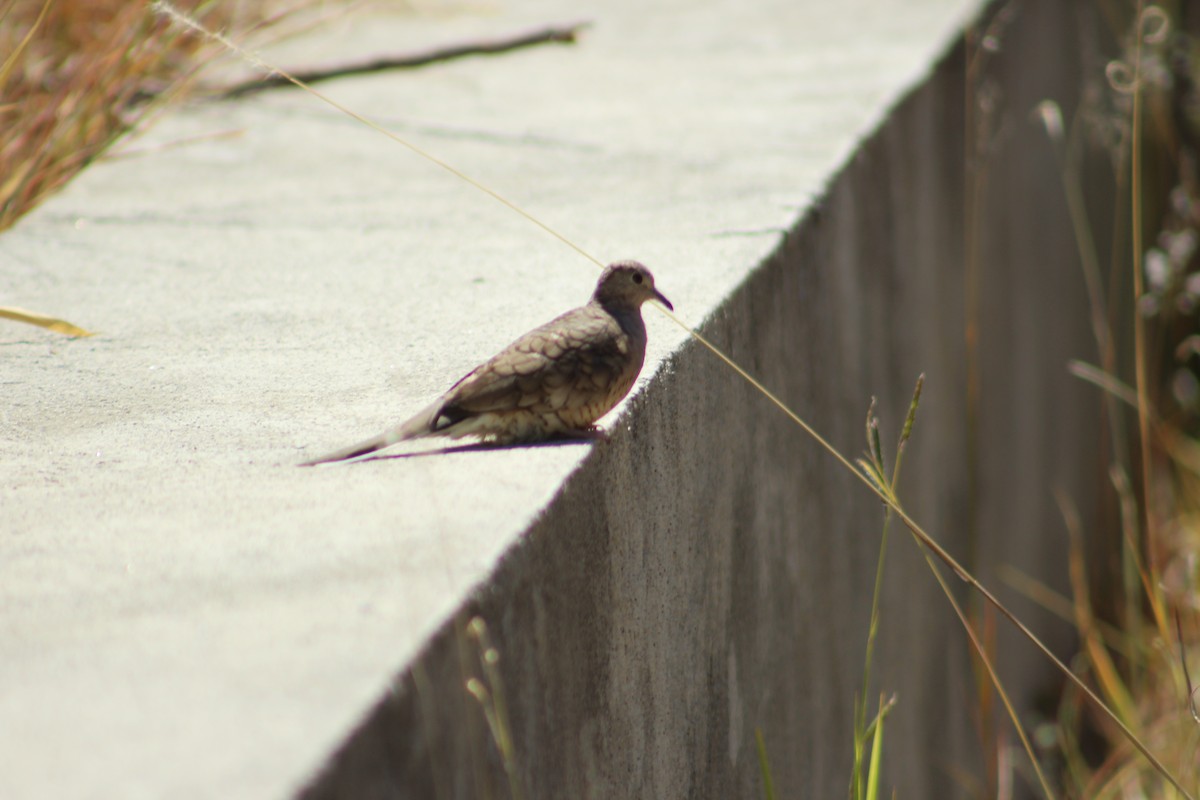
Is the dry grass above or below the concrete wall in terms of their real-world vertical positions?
above

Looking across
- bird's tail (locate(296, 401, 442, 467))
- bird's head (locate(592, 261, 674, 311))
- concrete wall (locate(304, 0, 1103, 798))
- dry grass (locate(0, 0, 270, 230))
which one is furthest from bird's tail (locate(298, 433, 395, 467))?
dry grass (locate(0, 0, 270, 230))

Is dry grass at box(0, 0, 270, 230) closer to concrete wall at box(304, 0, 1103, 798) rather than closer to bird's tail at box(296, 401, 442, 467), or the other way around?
bird's tail at box(296, 401, 442, 467)

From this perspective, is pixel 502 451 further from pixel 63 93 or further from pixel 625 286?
pixel 63 93

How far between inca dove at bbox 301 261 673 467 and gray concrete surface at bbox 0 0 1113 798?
0.04m

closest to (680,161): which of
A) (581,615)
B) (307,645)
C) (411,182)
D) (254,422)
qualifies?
(411,182)

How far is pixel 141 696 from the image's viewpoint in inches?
34.6

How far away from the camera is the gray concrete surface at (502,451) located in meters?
0.94

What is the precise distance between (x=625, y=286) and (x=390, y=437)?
0.38 metres

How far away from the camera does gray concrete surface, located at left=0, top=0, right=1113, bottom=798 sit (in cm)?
94

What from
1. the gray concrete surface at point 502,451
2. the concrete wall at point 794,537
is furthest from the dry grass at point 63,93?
the concrete wall at point 794,537

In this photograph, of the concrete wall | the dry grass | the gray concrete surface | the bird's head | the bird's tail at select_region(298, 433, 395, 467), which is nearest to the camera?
the gray concrete surface

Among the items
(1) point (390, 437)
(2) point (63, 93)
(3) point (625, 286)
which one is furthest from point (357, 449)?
(2) point (63, 93)

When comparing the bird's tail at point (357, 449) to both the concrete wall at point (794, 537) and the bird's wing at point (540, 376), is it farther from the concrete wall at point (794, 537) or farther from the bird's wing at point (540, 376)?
the concrete wall at point (794, 537)

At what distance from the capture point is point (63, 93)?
2578 mm
